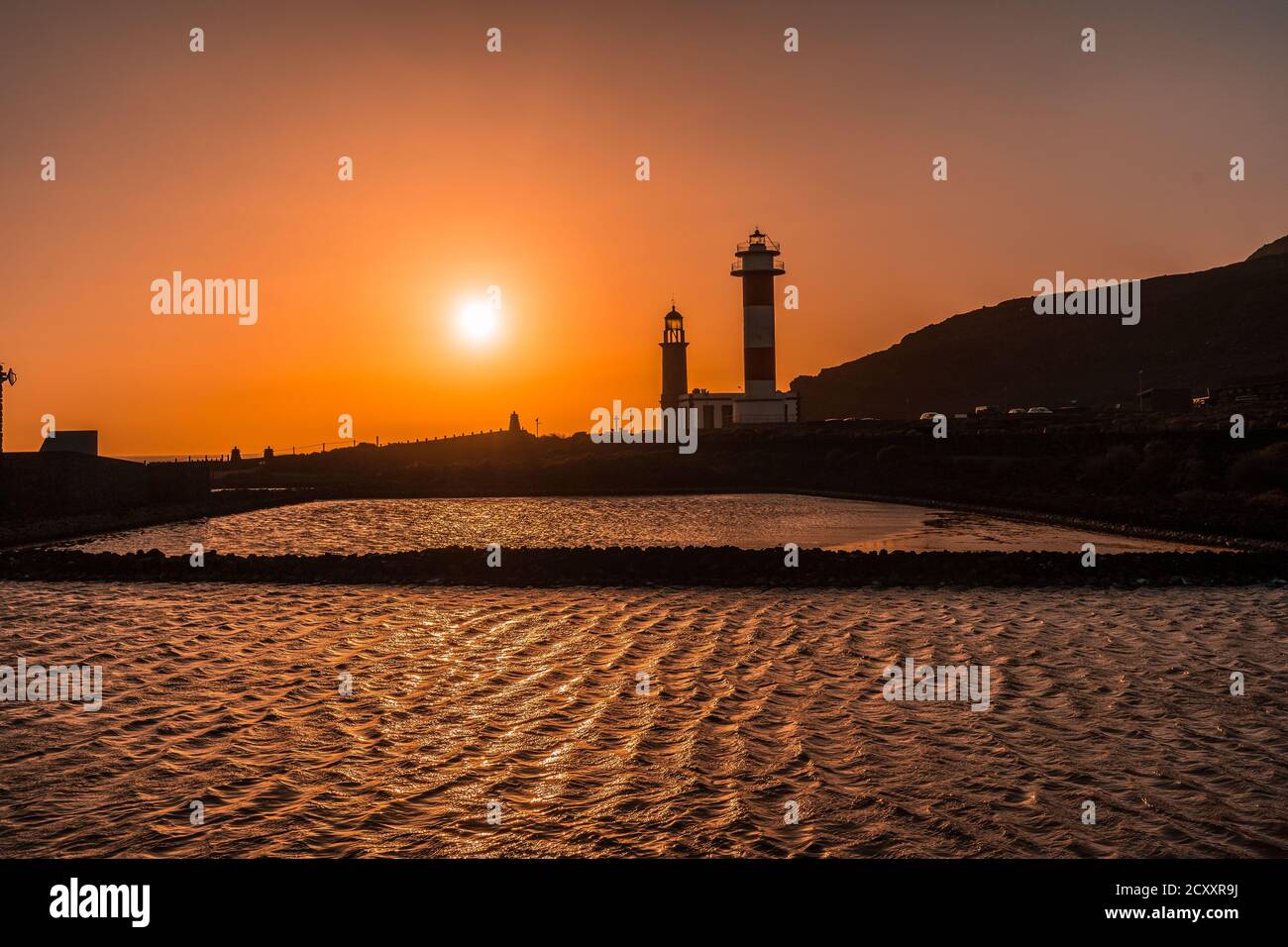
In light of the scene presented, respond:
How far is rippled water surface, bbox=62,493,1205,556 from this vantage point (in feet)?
92.3

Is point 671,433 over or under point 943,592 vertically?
over

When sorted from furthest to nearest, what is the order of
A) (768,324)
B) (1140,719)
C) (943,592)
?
(768,324)
(943,592)
(1140,719)

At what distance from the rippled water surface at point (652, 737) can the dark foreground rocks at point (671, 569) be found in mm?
3679

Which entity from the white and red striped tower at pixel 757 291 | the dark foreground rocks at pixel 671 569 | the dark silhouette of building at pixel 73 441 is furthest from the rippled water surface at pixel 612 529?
the white and red striped tower at pixel 757 291

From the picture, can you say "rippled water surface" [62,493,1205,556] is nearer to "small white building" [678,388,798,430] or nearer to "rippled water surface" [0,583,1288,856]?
"rippled water surface" [0,583,1288,856]

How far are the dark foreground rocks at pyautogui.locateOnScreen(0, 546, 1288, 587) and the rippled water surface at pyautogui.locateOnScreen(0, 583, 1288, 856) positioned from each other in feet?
12.1

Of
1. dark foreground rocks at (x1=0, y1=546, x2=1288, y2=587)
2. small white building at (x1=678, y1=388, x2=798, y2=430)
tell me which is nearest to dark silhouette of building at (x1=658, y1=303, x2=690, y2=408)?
small white building at (x1=678, y1=388, x2=798, y2=430)

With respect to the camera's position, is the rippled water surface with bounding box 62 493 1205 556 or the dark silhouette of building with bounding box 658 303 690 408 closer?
the rippled water surface with bounding box 62 493 1205 556

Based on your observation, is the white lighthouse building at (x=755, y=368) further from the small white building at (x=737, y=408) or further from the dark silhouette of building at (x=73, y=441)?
the dark silhouette of building at (x=73, y=441)
